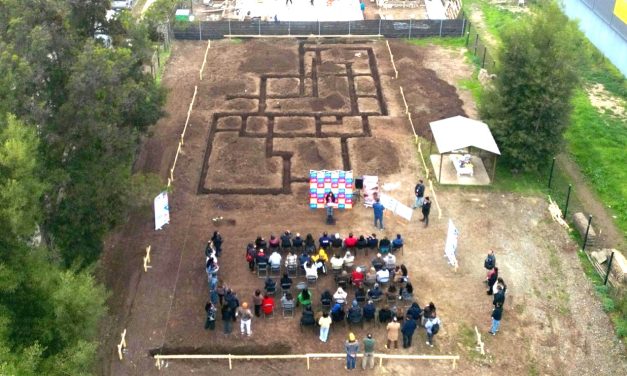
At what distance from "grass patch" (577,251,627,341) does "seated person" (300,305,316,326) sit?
34.2 feet

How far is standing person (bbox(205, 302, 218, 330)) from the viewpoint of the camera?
2108 cm

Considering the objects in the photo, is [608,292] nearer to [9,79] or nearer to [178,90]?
[9,79]

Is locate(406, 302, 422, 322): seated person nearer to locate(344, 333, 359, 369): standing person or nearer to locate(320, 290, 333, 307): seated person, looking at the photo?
locate(344, 333, 359, 369): standing person

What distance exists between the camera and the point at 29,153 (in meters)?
17.5

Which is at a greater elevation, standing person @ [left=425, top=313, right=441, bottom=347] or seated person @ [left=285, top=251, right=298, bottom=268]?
seated person @ [left=285, top=251, right=298, bottom=268]

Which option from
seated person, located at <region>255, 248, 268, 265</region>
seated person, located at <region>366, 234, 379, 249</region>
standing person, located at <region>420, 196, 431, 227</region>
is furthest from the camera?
standing person, located at <region>420, 196, 431, 227</region>

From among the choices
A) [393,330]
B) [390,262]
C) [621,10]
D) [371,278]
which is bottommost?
[393,330]

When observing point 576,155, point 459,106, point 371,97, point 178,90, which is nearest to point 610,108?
point 576,155

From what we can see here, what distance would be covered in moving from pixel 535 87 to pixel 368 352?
16.2 m

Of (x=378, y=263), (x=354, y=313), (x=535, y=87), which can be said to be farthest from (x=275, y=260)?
(x=535, y=87)

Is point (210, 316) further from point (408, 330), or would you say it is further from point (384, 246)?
point (384, 246)

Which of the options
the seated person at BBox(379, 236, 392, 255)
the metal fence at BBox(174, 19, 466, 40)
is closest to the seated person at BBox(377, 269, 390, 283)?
the seated person at BBox(379, 236, 392, 255)

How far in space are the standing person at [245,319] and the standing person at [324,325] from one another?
7.53 ft

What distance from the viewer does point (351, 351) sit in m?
19.5
